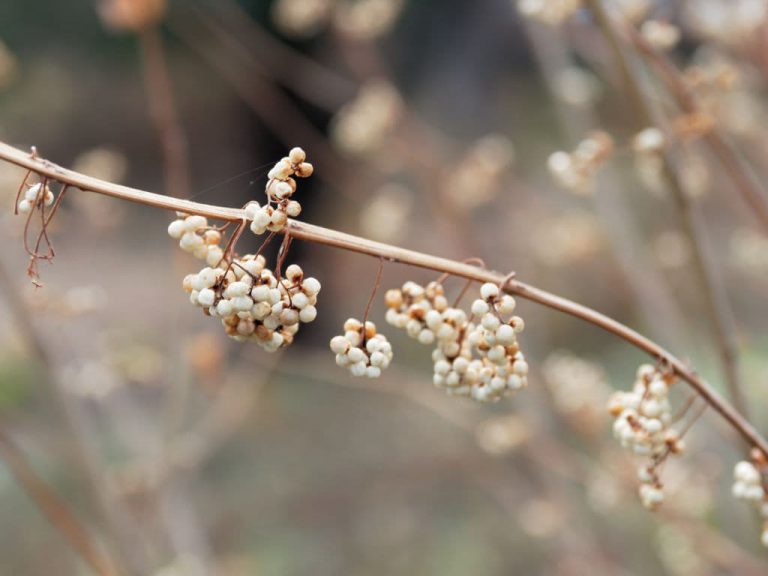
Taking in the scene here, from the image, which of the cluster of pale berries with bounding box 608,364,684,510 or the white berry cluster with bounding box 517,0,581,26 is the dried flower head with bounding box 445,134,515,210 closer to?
the white berry cluster with bounding box 517,0,581,26

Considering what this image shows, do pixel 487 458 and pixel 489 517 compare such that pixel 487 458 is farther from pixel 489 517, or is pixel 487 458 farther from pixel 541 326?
pixel 541 326

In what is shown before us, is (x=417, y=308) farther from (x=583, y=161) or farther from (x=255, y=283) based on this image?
(x=583, y=161)

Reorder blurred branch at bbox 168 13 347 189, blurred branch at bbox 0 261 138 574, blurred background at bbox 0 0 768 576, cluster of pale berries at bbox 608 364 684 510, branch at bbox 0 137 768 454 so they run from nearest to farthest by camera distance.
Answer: branch at bbox 0 137 768 454, cluster of pale berries at bbox 608 364 684 510, blurred branch at bbox 0 261 138 574, blurred background at bbox 0 0 768 576, blurred branch at bbox 168 13 347 189

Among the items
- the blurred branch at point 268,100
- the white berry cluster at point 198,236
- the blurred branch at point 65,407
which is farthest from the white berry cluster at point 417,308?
the blurred branch at point 268,100

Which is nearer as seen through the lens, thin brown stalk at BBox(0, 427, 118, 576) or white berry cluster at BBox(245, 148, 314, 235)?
white berry cluster at BBox(245, 148, 314, 235)

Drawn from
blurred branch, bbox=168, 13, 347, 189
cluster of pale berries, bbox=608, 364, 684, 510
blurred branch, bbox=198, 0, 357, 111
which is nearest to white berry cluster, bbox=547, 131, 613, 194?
cluster of pale berries, bbox=608, 364, 684, 510

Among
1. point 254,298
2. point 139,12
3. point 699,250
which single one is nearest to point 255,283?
point 254,298

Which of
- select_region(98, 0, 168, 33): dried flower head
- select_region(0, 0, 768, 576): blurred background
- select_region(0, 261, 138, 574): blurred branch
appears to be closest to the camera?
select_region(0, 261, 138, 574): blurred branch
